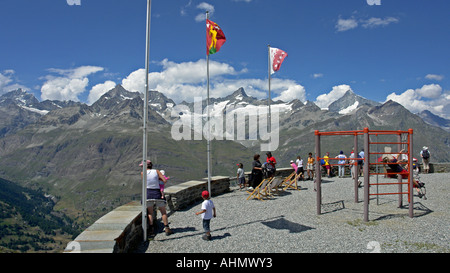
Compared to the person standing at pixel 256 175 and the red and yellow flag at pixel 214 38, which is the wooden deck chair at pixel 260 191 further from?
the red and yellow flag at pixel 214 38

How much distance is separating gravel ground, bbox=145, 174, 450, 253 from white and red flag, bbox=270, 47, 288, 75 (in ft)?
32.7

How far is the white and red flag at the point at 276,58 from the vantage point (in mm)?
22109

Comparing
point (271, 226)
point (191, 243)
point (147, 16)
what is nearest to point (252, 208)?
point (271, 226)

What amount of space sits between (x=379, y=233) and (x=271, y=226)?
333 cm

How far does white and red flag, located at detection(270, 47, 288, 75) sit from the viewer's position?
22.1m

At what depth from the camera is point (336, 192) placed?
17.8 metres

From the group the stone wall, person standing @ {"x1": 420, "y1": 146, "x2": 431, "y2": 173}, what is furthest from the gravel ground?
person standing @ {"x1": 420, "y1": 146, "x2": 431, "y2": 173}

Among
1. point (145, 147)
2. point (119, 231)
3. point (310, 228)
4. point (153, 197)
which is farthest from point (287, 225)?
point (119, 231)

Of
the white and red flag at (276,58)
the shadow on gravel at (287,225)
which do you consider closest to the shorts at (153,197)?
the shadow on gravel at (287,225)

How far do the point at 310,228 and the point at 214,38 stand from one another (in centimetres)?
993

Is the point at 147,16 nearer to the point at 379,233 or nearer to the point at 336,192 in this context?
the point at 379,233

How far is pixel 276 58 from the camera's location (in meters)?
22.1

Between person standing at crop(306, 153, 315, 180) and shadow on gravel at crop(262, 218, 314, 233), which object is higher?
person standing at crop(306, 153, 315, 180)

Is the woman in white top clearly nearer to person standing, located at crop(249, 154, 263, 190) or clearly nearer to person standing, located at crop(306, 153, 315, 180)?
person standing, located at crop(249, 154, 263, 190)
